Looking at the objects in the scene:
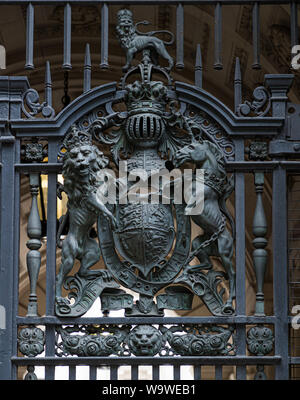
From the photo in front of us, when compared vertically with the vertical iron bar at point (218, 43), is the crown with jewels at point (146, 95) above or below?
below

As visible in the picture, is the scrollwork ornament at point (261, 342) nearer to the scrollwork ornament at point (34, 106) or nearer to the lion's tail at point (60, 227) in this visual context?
the lion's tail at point (60, 227)

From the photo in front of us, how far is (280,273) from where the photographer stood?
10.2 meters

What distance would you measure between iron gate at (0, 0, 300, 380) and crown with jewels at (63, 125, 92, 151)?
1 cm

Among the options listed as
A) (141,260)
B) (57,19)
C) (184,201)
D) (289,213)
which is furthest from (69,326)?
(57,19)

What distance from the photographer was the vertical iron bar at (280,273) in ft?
33.3

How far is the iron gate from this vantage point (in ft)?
33.3

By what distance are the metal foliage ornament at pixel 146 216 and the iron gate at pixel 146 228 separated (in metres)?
0.01

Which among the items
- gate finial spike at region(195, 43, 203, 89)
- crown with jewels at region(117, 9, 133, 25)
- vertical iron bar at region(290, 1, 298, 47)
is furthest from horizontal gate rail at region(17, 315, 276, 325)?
crown with jewels at region(117, 9, 133, 25)

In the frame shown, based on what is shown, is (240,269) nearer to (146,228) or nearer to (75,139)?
(146,228)

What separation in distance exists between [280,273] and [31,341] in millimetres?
2230

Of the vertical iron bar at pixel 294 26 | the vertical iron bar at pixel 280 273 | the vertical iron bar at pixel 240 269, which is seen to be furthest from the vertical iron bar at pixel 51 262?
the vertical iron bar at pixel 294 26

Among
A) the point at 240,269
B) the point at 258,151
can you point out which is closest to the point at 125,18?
the point at 258,151

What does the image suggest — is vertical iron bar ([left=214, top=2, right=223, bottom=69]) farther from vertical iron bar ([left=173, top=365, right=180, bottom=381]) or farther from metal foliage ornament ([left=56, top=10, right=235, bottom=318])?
vertical iron bar ([left=173, top=365, right=180, bottom=381])
